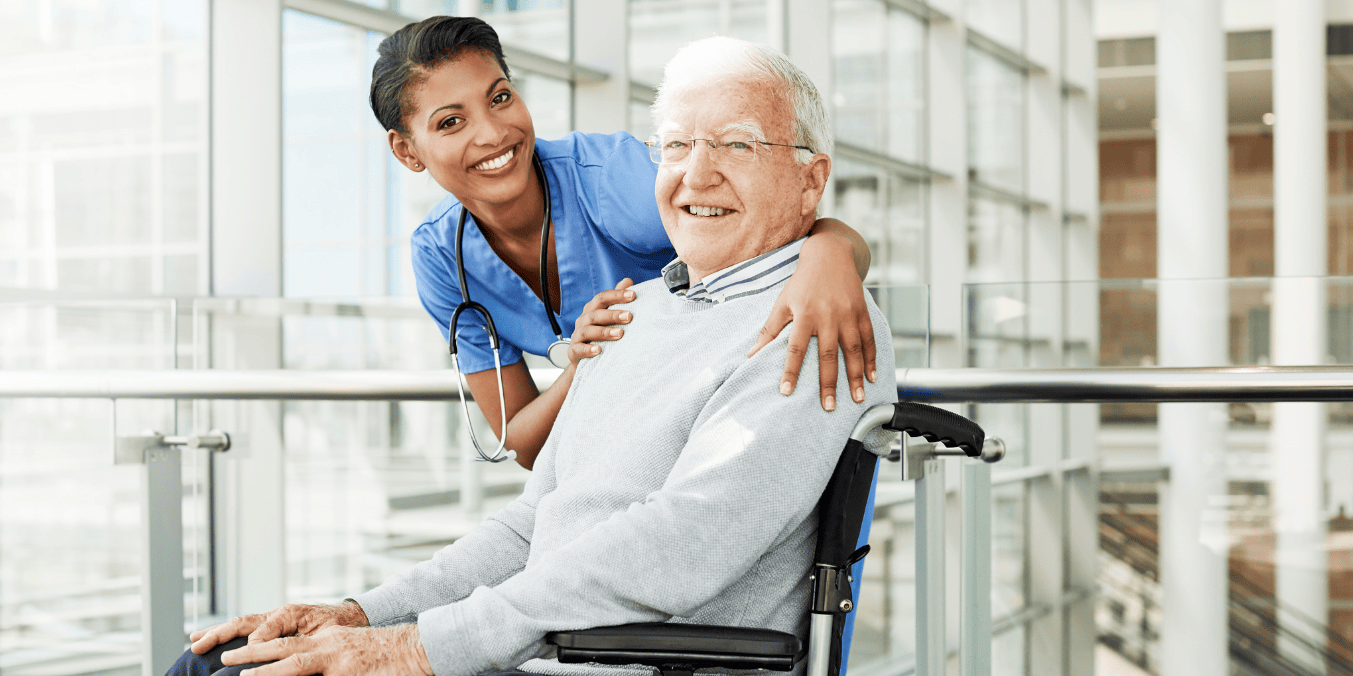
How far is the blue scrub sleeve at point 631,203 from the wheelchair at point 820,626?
548mm

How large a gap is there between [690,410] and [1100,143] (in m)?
15.8

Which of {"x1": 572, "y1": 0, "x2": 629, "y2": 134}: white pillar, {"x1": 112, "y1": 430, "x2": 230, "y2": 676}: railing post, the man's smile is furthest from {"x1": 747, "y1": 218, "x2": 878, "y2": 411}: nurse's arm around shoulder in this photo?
{"x1": 572, "y1": 0, "x2": 629, "y2": 134}: white pillar

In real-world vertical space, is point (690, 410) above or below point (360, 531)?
above

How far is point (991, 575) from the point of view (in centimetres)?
159

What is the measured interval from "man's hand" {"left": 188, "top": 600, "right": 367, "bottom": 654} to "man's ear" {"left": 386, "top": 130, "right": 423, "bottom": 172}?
610 mm

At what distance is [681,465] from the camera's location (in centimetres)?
116

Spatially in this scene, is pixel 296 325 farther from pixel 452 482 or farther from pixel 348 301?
pixel 452 482

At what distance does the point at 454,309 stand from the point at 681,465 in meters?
0.66

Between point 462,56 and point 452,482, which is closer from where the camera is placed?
point 462,56

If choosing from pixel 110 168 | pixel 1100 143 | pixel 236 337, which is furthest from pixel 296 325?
pixel 1100 143

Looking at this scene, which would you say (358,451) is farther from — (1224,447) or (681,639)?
(681,639)

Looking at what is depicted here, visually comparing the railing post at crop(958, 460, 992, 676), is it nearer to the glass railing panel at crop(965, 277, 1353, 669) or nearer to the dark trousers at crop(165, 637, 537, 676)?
the glass railing panel at crop(965, 277, 1353, 669)

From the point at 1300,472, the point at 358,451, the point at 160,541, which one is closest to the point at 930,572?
the point at 160,541

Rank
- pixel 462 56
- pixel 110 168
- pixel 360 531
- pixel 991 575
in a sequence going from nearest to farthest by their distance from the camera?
pixel 462 56 → pixel 991 575 → pixel 110 168 → pixel 360 531
